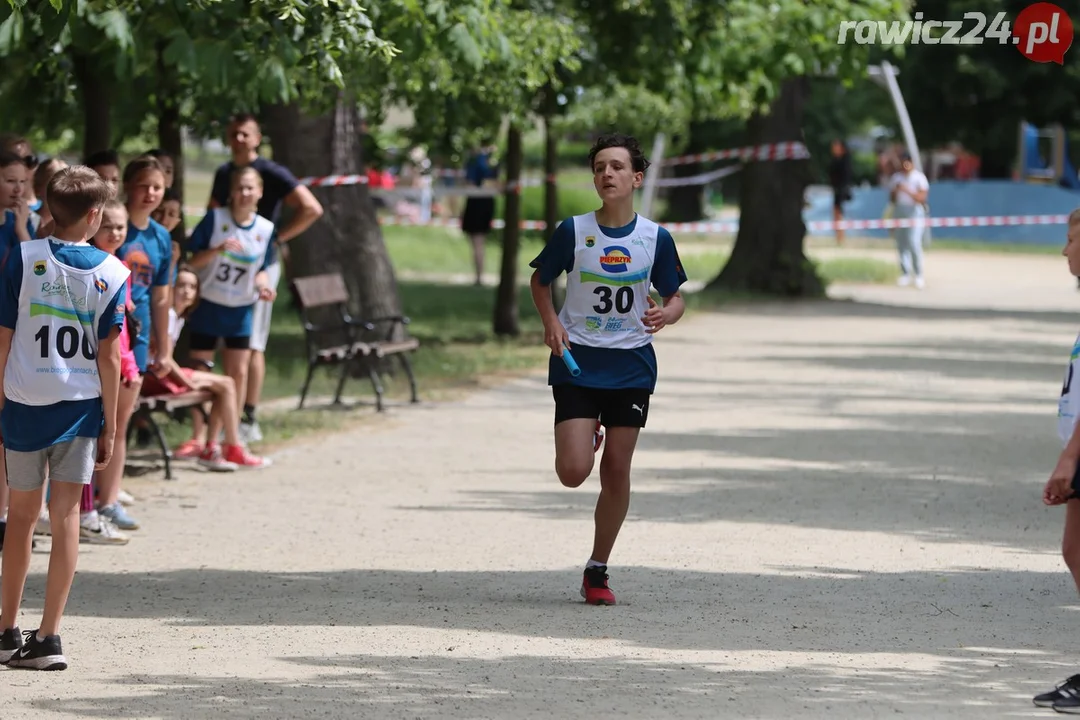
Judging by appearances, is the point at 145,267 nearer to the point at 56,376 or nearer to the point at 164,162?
the point at 164,162

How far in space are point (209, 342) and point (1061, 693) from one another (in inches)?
267

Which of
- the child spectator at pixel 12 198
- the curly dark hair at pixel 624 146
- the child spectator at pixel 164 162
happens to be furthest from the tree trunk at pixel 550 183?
the curly dark hair at pixel 624 146

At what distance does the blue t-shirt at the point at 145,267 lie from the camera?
9.12 meters

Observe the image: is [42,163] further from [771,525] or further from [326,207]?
[326,207]

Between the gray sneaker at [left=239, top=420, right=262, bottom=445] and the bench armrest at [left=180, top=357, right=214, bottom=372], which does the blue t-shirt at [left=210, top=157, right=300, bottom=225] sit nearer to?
the bench armrest at [left=180, top=357, right=214, bottom=372]

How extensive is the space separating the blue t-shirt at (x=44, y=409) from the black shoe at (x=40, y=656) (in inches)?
25.0

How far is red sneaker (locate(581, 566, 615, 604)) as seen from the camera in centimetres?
736

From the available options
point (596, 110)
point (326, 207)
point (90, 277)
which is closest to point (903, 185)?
point (596, 110)

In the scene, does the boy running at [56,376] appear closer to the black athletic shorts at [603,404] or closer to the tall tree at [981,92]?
the black athletic shorts at [603,404]

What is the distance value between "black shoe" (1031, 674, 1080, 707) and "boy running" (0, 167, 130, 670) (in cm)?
310

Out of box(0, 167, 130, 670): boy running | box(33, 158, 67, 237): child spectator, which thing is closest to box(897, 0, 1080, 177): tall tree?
box(33, 158, 67, 237): child spectator

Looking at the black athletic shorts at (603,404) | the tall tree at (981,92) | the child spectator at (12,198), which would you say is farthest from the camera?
the tall tree at (981,92)

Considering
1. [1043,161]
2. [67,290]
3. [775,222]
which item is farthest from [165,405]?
[1043,161]

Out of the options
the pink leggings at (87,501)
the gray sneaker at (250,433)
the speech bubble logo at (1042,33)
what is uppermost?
the speech bubble logo at (1042,33)
